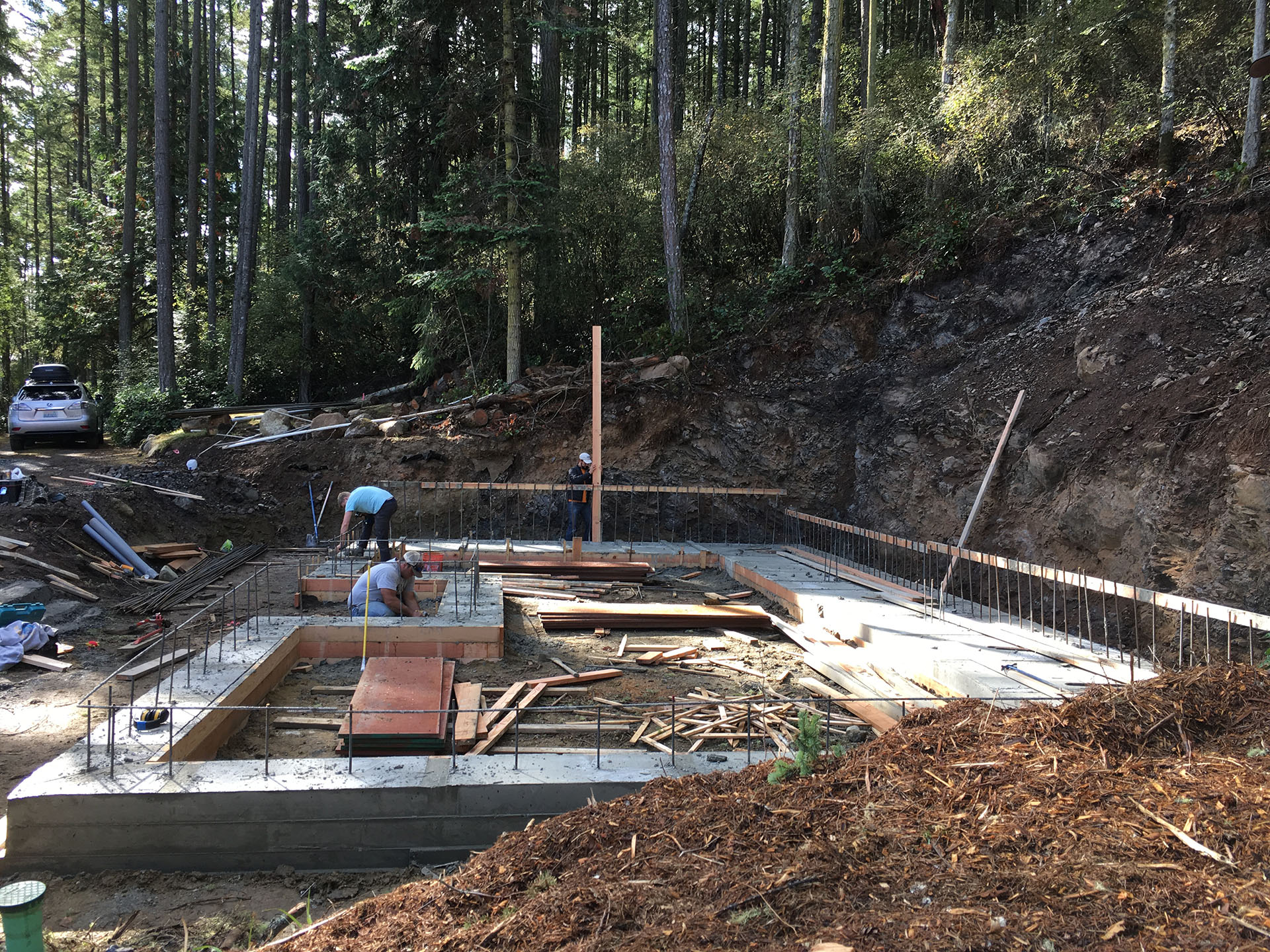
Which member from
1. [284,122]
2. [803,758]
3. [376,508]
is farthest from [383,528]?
[284,122]

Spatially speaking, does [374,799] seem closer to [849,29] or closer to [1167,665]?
[1167,665]

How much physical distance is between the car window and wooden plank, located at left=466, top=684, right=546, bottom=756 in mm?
17154

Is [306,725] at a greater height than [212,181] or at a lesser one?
lesser

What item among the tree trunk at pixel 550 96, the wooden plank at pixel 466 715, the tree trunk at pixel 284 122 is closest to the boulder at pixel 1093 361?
the wooden plank at pixel 466 715

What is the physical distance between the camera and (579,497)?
521 inches

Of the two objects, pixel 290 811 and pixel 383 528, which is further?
pixel 383 528

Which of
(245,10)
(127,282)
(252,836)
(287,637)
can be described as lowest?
(252,836)

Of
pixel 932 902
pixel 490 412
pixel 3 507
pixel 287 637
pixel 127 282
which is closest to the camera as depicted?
pixel 932 902

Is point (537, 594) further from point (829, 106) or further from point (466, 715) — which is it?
point (829, 106)

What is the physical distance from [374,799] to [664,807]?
6.27 ft

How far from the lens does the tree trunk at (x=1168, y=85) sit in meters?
11.4

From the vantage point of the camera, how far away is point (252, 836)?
4387 mm

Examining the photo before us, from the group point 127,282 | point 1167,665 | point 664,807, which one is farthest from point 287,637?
point 127,282

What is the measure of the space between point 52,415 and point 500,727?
17.3 m
